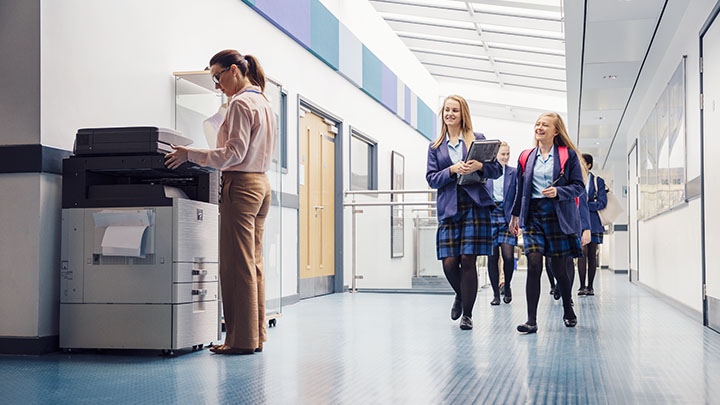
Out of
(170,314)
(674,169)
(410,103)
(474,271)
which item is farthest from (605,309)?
(410,103)

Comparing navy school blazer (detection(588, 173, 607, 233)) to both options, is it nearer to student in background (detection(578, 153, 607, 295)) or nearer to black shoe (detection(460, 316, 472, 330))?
student in background (detection(578, 153, 607, 295))

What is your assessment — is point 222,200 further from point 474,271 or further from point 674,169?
point 674,169

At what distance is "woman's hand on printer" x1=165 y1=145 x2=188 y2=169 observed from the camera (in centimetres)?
316

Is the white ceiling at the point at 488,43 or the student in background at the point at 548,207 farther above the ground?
the white ceiling at the point at 488,43

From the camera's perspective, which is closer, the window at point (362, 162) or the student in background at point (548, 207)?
the student in background at point (548, 207)

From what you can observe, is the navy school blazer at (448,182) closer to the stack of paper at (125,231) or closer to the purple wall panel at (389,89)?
the stack of paper at (125,231)

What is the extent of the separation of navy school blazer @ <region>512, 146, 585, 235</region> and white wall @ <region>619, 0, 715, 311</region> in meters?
1.30

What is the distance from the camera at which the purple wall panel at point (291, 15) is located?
6.06 meters

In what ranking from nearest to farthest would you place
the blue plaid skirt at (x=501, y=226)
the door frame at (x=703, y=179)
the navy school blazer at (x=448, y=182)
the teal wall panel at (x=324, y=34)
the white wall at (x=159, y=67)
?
1. the white wall at (x=159, y=67)
2. the navy school blazer at (x=448, y=182)
3. the door frame at (x=703, y=179)
4. the blue plaid skirt at (x=501, y=226)
5. the teal wall panel at (x=324, y=34)

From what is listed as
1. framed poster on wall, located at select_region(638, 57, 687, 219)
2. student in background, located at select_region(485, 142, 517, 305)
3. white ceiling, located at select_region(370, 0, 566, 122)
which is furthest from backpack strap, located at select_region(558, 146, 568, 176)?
white ceiling, located at select_region(370, 0, 566, 122)

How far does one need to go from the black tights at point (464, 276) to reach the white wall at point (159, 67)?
1.93 metres

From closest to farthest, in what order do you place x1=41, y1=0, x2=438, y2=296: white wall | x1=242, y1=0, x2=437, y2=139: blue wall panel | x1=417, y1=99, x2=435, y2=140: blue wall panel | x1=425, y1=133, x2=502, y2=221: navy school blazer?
x1=41, y1=0, x2=438, y2=296: white wall
x1=425, y1=133, x2=502, y2=221: navy school blazer
x1=242, y1=0, x2=437, y2=139: blue wall panel
x1=417, y1=99, x2=435, y2=140: blue wall panel

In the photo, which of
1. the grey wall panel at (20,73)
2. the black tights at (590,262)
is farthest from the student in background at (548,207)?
the black tights at (590,262)

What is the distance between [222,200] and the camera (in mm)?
3277
